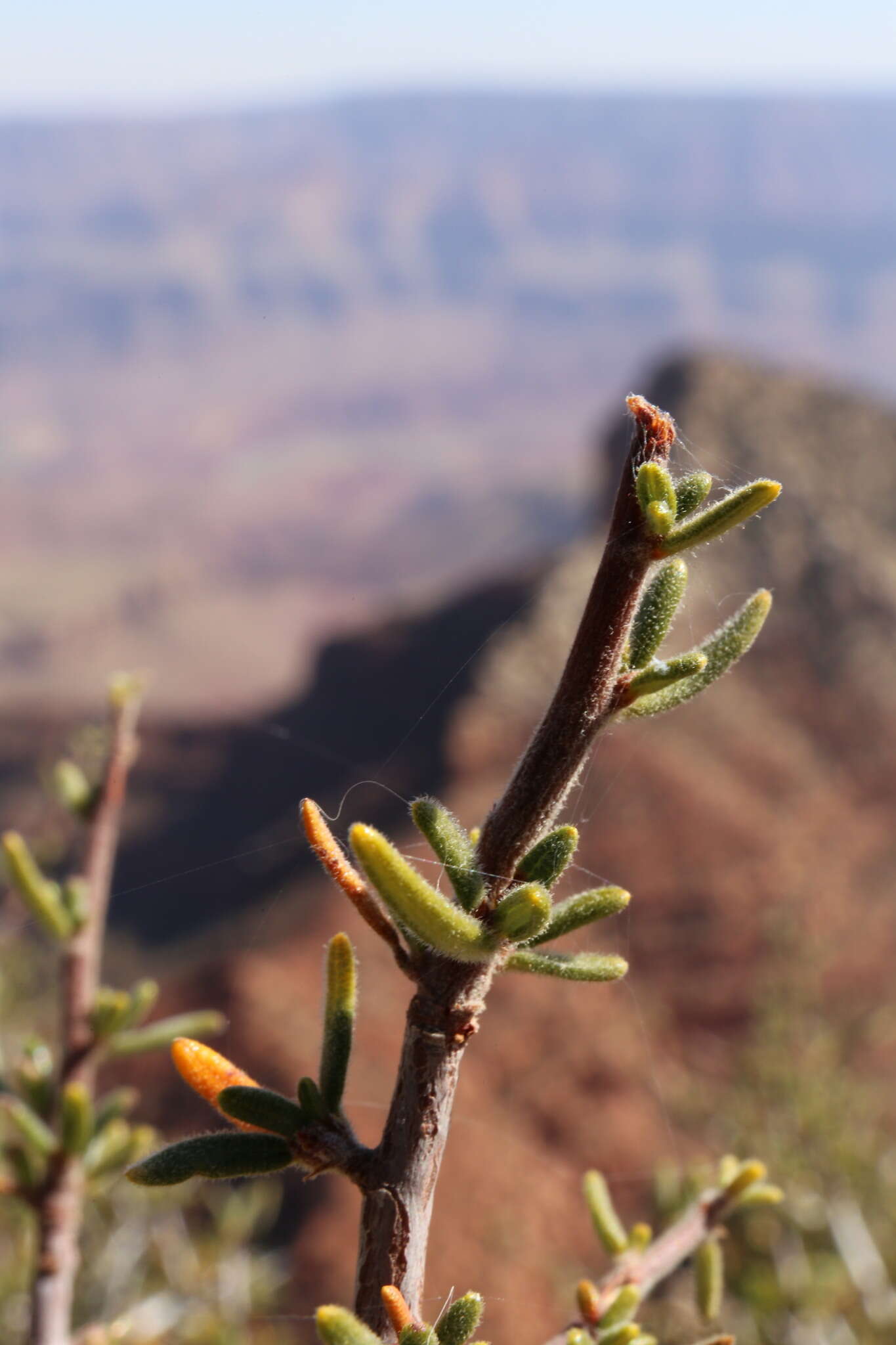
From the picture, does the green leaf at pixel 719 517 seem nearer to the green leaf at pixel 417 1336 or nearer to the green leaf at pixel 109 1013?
the green leaf at pixel 417 1336

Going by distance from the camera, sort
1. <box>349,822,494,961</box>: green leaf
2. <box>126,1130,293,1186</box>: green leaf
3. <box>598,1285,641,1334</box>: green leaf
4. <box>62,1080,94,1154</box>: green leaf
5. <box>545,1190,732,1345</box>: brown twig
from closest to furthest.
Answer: <box>349,822,494,961</box>: green leaf
<box>126,1130,293,1186</box>: green leaf
<box>598,1285,641,1334</box>: green leaf
<box>545,1190,732,1345</box>: brown twig
<box>62,1080,94,1154</box>: green leaf

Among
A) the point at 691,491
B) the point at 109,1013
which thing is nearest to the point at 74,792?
the point at 109,1013

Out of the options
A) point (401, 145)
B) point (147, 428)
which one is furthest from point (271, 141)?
point (147, 428)

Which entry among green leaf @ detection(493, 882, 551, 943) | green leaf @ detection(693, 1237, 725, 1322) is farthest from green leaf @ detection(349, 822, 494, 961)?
green leaf @ detection(693, 1237, 725, 1322)

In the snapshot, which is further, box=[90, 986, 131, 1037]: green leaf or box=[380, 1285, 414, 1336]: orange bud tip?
box=[90, 986, 131, 1037]: green leaf

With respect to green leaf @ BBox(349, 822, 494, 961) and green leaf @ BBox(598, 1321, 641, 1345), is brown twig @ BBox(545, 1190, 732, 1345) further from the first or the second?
green leaf @ BBox(349, 822, 494, 961)

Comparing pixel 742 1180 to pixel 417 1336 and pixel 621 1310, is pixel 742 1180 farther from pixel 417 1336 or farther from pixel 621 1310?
pixel 417 1336

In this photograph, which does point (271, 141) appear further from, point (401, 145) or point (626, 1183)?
point (626, 1183)
